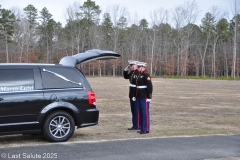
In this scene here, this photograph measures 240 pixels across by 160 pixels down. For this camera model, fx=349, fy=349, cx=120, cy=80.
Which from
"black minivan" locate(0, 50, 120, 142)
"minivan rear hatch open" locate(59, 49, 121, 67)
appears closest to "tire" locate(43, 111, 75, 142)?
"black minivan" locate(0, 50, 120, 142)

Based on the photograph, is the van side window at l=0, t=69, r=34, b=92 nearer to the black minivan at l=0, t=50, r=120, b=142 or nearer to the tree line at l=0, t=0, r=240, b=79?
the black minivan at l=0, t=50, r=120, b=142

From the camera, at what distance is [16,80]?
7.52m

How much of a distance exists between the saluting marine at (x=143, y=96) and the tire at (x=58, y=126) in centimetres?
217

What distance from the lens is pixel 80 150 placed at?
6961 millimetres

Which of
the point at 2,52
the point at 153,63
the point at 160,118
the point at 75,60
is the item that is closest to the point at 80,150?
the point at 75,60

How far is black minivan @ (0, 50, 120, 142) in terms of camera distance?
7344mm

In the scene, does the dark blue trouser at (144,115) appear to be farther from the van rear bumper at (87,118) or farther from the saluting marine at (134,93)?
the van rear bumper at (87,118)

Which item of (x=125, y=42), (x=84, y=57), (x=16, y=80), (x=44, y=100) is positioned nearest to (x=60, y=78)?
(x=44, y=100)

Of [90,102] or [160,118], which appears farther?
[160,118]

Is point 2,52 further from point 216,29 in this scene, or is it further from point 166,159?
point 166,159

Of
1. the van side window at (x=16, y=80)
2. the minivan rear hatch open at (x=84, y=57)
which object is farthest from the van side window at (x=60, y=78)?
the minivan rear hatch open at (x=84, y=57)

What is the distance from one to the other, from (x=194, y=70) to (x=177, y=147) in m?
74.1

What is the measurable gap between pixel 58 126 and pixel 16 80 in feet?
4.51

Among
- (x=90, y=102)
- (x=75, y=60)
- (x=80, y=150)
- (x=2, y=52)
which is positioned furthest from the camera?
(x=2, y=52)
